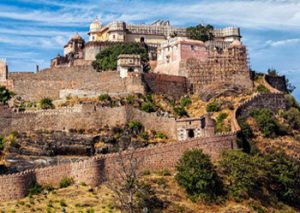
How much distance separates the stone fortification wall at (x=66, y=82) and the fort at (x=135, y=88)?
103mm

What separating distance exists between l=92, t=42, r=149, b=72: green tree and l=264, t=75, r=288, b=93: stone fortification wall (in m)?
13.7

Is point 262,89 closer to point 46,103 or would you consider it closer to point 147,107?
point 147,107

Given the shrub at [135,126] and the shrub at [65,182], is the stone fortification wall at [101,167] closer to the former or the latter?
the shrub at [65,182]

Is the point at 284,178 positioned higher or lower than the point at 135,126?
lower

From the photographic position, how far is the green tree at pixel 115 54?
85500 mm

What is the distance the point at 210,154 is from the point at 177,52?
2298 centimetres

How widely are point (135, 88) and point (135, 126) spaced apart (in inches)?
327

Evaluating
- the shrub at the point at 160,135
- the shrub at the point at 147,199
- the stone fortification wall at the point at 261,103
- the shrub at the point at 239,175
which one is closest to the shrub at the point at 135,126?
the shrub at the point at 160,135

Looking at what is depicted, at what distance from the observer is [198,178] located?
6003 centimetres

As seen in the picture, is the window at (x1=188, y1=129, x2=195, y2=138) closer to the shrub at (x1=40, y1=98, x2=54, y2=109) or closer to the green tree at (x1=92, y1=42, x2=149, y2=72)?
the shrub at (x1=40, y1=98, x2=54, y2=109)

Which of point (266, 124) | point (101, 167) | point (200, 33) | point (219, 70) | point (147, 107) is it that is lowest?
point (101, 167)

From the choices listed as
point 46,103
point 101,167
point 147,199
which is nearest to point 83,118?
point 46,103

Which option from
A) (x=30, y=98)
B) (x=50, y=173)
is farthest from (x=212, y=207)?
(x=30, y=98)

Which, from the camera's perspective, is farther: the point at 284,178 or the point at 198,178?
the point at 284,178
